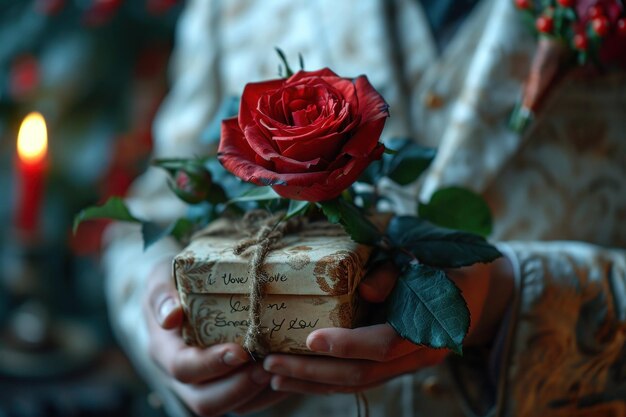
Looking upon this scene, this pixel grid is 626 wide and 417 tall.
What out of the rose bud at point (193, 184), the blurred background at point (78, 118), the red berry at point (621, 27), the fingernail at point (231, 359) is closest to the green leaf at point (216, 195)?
the rose bud at point (193, 184)

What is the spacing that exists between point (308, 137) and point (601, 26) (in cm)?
32

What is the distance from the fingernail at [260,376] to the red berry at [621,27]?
1.28 ft

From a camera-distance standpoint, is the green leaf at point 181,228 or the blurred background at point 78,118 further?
the blurred background at point 78,118

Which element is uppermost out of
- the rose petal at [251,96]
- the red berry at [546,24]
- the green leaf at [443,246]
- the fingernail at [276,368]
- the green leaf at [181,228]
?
the rose petal at [251,96]

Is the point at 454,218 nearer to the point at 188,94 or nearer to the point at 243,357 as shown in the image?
the point at 243,357

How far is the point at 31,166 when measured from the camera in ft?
2.54

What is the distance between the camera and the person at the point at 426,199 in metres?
0.47

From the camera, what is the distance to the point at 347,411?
625 mm

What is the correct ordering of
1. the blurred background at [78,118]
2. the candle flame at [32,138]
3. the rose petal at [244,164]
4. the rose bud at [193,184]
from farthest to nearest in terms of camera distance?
the blurred background at [78,118]
the candle flame at [32,138]
the rose bud at [193,184]
the rose petal at [244,164]

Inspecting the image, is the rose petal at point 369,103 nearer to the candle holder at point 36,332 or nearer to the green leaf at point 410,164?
the green leaf at point 410,164

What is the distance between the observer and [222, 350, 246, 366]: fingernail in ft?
1.38

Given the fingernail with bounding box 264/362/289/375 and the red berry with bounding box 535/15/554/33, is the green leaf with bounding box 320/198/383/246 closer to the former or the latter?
the fingernail with bounding box 264/362/289/375

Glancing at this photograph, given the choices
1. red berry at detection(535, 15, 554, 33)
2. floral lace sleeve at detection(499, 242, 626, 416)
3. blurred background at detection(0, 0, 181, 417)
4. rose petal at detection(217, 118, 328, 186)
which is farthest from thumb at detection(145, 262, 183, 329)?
blurred background at detection(0, 0, 181, 417)

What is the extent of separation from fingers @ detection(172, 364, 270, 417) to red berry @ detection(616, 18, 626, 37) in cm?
39
